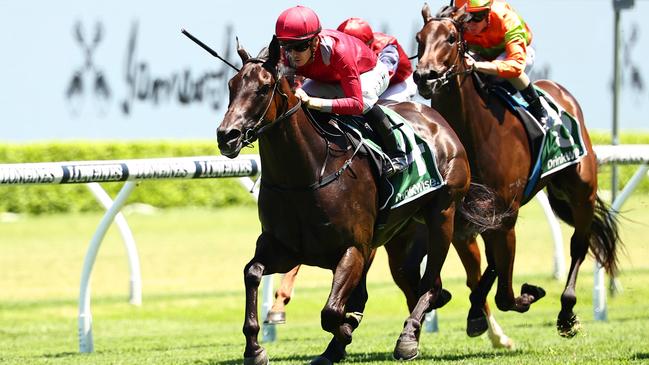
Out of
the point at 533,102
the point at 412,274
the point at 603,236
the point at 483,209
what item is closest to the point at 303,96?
the point at 483,209

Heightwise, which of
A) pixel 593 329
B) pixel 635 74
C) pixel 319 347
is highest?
pixel 319 347

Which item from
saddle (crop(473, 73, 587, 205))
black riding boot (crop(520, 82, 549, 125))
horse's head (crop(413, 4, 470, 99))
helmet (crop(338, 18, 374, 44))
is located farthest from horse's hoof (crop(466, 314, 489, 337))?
helmet (crop(338, 18, 374, 44))

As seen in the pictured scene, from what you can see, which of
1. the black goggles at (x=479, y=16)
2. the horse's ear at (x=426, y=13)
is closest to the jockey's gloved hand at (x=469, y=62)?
the horse's ear at (x=426, y=13)

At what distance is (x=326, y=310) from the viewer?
207 inches

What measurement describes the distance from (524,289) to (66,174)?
2515 mm

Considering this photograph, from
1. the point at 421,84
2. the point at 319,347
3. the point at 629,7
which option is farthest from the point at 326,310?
the point at 629,7

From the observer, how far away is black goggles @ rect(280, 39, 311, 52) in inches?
212

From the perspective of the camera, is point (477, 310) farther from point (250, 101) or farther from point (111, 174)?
point (250, 101)

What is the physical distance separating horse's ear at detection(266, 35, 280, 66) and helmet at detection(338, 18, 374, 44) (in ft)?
6.60

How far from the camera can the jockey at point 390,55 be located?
7.08 metres

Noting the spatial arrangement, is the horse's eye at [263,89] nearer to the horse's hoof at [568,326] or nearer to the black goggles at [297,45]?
the black goggles at [297,45]

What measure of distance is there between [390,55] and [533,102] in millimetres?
823

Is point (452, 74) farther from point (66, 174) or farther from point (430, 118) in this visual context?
point (66, 174)

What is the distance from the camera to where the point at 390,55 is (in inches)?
278
